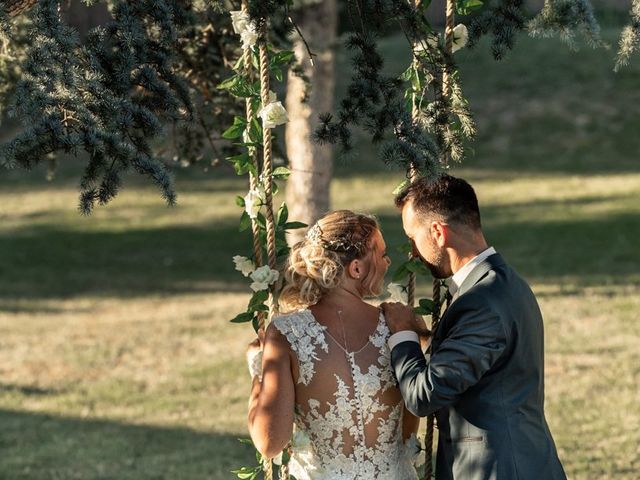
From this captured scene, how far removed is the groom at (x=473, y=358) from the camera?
3.06m

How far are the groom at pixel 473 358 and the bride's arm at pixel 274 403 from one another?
32 cm

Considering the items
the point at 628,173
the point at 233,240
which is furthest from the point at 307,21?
the point at 628,173

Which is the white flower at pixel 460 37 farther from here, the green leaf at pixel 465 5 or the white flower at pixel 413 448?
the white flower at pixel 413 448

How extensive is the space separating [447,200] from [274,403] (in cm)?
78

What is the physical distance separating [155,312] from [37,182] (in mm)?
10427

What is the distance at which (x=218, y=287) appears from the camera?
14.2 m

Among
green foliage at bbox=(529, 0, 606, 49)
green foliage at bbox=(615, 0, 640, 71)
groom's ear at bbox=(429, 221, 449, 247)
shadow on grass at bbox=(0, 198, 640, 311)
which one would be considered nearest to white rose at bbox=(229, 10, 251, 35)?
groom's ear at bbox=(429, 221, 449, 247)

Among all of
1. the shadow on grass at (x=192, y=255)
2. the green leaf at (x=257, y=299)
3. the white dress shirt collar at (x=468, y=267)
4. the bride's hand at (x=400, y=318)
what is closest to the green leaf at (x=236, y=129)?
the green leaf at (x=257, y=299)

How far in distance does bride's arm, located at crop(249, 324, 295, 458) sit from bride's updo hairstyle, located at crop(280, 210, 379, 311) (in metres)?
0.18

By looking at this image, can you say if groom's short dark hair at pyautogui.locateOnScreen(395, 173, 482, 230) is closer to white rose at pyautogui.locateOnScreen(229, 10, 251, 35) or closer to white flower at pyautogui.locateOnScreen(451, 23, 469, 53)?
white flower at pyautogui.locateOnScreen(451, 23, 469, 53)

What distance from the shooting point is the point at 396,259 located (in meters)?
14.8

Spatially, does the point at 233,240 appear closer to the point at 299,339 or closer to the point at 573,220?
the point at 573,220

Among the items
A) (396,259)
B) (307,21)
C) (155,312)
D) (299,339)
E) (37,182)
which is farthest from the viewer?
(37,182)

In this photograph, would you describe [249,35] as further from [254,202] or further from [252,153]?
[254,202]
